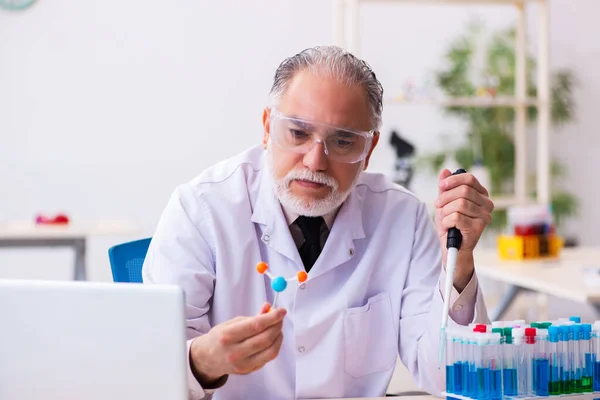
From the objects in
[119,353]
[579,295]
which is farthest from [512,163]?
[119,353]

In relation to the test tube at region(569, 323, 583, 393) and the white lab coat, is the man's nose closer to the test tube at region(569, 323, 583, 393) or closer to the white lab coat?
the white lab coat

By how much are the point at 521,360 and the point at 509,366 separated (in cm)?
3

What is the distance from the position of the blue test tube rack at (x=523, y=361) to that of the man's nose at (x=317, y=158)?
1.64 ft

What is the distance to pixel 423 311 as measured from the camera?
179cm

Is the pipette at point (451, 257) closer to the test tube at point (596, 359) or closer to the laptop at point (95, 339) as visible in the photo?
the test tube at point (596, 359)

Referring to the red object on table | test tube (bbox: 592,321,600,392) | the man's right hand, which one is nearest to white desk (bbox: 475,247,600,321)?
test tube (bbox: 592,321,600,392)

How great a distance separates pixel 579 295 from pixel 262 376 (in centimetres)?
143

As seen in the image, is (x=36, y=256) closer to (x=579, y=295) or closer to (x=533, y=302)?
(x=533, y=302)

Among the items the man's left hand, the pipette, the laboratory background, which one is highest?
the laboratory background

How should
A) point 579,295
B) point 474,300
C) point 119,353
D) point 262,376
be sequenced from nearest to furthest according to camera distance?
point 119,353 → point 474,300 → point 262,376 → point 579,295

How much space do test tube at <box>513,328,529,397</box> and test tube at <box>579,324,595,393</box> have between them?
0.32 ft

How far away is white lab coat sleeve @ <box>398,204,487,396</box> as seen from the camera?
167cm

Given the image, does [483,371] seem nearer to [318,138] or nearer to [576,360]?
[576,360]

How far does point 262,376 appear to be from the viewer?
5.72 ft
